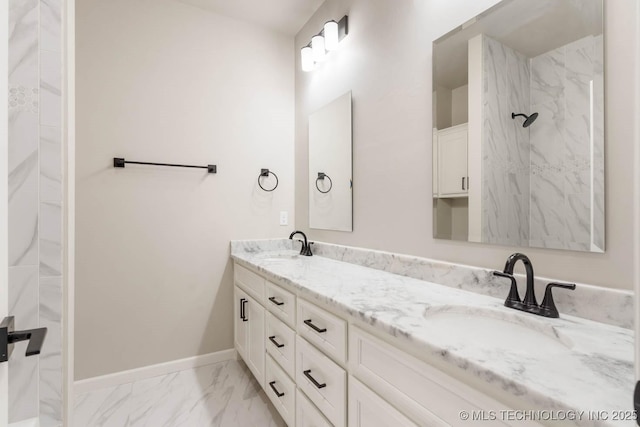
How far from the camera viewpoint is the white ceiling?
2.22m

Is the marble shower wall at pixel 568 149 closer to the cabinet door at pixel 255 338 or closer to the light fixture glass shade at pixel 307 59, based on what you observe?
the cabinet door at pixel 255 338

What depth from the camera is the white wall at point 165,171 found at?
1.98 meters

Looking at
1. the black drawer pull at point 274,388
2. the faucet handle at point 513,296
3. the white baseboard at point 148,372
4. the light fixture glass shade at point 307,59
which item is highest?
the light fixture glass shade at point 307,59

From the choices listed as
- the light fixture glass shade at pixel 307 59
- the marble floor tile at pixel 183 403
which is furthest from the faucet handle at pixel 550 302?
the light fixture glass shade at pixel 307 59

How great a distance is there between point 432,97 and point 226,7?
1.81 m

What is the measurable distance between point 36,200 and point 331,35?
185 centimetres

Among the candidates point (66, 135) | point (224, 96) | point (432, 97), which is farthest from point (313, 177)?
point (66, 135)

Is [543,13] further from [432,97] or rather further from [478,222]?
[478,222]

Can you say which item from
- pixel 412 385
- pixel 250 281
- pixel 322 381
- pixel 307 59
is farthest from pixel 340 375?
pixel 307 59

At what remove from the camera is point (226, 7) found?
2279mm

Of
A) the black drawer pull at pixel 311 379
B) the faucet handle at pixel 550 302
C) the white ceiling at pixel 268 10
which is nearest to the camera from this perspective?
the faucet handle at pixel 550 302

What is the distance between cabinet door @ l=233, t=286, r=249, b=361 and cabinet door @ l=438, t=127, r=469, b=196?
1.43 meters

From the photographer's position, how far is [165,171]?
7.14ft

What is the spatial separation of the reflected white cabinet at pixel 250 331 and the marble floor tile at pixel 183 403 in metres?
0.16
